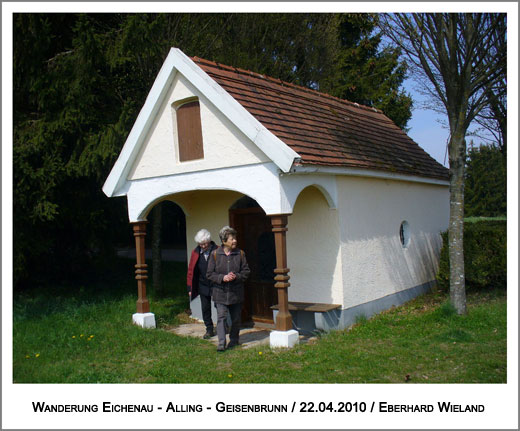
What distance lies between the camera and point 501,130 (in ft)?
34.4

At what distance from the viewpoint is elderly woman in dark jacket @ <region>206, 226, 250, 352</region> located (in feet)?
23.4

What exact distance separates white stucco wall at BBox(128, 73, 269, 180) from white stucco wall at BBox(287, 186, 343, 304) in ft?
5.11

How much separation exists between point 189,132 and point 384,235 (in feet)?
13.9

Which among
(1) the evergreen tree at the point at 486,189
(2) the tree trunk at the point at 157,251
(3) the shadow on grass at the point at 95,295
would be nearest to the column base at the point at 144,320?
(3) the shadow on grass at the point at 95,295

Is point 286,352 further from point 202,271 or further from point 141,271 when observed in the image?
point 141,271

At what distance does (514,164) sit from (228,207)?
16.9 ft

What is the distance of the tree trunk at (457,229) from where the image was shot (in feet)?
26.5

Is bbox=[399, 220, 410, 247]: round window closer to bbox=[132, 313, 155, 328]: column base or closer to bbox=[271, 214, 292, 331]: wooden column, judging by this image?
bbox=[271, 214, 292, 331]: wooden column

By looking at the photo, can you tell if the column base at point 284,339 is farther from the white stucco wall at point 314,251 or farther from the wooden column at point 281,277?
the white stucco wall at point 314,251

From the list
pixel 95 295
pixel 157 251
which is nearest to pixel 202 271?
pixel 157 251

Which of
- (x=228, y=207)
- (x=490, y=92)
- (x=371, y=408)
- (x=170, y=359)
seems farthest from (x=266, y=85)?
(x=371, y=408)

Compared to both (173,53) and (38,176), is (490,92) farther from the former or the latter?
(38,176)

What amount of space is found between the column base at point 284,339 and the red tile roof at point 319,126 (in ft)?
8.22

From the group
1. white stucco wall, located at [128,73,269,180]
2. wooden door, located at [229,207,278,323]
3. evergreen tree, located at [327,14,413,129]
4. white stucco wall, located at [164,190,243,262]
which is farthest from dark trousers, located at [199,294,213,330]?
evergreen tree, located at [327,14,413,129]
